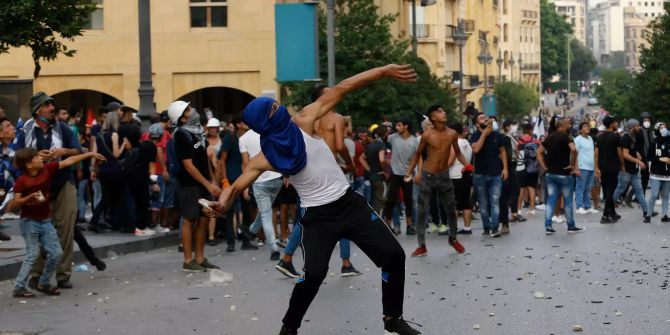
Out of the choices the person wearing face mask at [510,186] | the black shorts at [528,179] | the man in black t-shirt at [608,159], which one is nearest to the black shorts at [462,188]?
the person wearing face mask at [510,186]

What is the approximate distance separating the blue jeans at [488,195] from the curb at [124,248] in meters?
4.22

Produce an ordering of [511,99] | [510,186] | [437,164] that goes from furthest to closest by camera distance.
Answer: [511,99] < [510,186] < [437,164]

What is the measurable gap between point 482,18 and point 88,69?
54.4m

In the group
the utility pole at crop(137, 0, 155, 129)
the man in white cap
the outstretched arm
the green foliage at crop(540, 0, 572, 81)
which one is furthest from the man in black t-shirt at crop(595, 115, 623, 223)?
the green foliage at crop(540, 0, 572, 81)

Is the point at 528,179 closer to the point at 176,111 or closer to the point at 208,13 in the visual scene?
the point at 176,111

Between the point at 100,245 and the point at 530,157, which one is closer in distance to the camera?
the point at 100,245

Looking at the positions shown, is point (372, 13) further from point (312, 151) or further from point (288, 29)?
point (312, 151)

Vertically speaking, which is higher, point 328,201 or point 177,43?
point 177,43

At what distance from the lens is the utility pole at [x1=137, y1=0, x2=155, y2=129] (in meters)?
21.4

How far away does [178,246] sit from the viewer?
18.3 m

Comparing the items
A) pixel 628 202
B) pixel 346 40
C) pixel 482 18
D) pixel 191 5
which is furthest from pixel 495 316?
pixel 482 18

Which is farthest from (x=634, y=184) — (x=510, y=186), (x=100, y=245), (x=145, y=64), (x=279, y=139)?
(x=279, y=139)

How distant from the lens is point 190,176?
14.4 m

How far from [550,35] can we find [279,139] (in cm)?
15887
